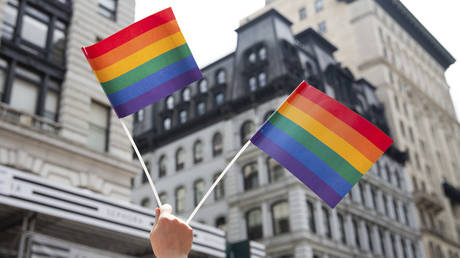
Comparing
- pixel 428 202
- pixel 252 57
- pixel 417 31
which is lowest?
pixel 428 202

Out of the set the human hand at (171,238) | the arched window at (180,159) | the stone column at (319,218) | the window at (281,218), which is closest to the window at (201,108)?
the arched window at (180,159)

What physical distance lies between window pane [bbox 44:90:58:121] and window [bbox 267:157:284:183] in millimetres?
20608

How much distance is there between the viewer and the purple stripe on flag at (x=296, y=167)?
23.7ft

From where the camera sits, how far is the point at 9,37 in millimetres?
18250

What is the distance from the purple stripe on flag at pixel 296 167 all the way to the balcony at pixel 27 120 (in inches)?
462

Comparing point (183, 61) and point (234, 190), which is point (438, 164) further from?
point (183, 61)

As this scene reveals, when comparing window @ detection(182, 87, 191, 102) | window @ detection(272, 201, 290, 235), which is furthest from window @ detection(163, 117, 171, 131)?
window @ detection(272, 201, 290, 235)

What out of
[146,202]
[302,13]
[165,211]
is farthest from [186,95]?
[165,211]

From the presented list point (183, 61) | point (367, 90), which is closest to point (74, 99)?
point (183, 61)

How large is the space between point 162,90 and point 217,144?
116ft

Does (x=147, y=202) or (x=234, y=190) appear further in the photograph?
(x=147, y=202)

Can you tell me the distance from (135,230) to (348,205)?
1097 inches

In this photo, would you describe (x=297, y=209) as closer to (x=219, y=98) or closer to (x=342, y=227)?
(x=342, y=227)

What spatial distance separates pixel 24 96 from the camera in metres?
18.0
